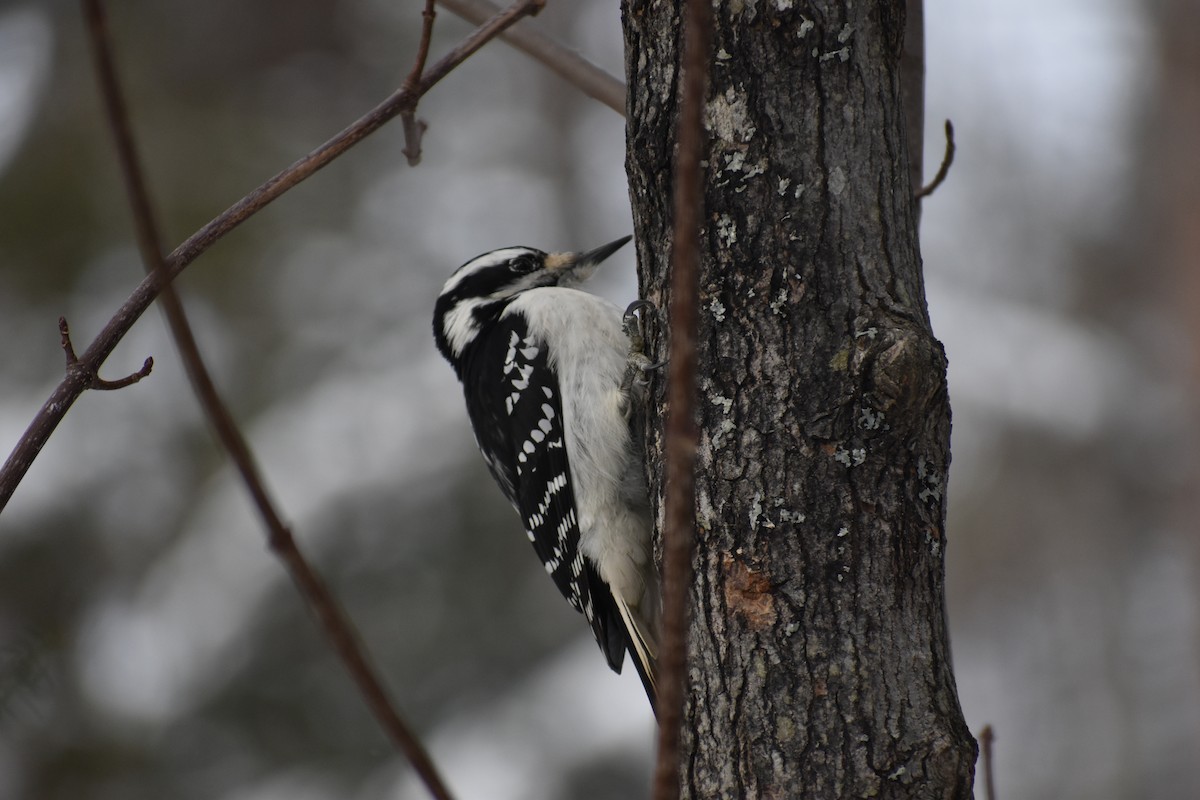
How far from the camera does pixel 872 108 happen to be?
6.42ft

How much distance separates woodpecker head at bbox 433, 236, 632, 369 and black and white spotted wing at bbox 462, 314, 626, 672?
386mm

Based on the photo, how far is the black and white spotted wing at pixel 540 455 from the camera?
3.29m

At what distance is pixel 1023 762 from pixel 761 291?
8591 millimetres

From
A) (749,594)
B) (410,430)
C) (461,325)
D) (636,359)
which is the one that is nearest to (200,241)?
(636,359)

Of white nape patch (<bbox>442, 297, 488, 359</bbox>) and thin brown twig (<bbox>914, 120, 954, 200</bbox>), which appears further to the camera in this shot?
white nape patch (<bbox>442, 297, 488, 359</bbox>)

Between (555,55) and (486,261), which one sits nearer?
(555,55)

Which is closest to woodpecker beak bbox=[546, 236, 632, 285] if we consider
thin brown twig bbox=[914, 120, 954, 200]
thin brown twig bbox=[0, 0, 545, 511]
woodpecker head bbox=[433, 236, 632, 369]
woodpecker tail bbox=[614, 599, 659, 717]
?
woodpecker head bbox=[433, 236, 632, 369]

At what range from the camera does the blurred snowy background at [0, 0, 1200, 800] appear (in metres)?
7.98

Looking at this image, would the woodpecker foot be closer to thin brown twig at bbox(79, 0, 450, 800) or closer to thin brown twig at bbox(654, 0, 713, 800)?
thin brown twig at bbox(654, 0, 713, 800)

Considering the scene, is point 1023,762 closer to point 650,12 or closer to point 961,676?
point 961,676

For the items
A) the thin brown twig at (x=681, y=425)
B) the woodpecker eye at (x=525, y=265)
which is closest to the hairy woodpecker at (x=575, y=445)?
the woodpecker eye at (x=525, y=265)

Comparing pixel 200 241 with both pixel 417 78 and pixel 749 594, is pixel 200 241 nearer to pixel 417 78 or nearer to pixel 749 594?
pixel 417 78

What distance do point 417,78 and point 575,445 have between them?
1.25 meters

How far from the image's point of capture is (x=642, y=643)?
312cm
